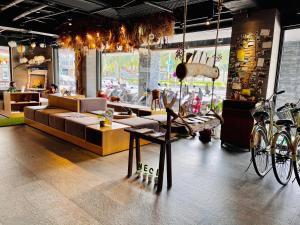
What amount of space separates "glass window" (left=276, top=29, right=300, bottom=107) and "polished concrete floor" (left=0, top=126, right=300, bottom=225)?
1796 millimetres

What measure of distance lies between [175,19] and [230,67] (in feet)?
5.72

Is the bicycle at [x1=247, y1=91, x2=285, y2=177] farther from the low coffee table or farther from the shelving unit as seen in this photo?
the shelving unit

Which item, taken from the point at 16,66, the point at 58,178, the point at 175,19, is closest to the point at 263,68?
the point at 175,19

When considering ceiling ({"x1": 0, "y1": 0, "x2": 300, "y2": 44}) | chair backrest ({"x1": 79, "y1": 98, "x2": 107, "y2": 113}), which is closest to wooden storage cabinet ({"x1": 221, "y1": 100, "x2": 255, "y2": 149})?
ceiling ({"x1": 0, "y1": 0, "x2": 300, "y2": 44})

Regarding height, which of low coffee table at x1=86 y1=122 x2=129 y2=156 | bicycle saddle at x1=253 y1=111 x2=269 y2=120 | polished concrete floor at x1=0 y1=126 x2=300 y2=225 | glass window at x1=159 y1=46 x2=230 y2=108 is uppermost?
glass window at x1=159 y1=46 x2=230 y2=108

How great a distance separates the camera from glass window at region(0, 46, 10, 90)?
10.3 metres

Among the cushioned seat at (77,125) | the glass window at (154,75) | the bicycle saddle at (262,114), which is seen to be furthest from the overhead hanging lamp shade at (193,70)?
the glass window at (154,75)

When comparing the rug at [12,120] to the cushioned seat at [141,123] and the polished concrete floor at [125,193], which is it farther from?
the cushioned seat at [141,123]

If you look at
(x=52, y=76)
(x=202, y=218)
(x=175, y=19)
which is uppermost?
(x=175, y=19)

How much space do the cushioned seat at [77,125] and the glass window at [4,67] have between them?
7.37 meters

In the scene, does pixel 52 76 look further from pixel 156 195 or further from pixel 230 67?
pixel 156 195

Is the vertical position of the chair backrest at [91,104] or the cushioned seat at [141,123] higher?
the chair backrest at [91,104]

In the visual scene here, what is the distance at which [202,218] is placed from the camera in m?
2.42

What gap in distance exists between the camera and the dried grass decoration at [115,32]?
5617 millimetres
